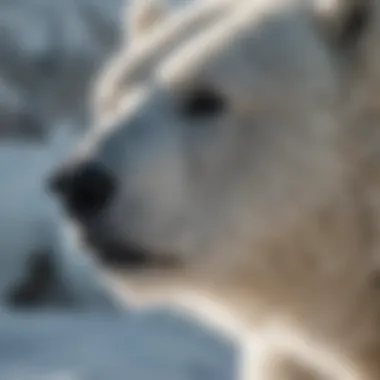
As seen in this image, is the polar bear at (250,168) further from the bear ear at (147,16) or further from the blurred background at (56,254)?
the blurred background at (56,254)

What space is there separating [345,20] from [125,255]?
0.34 m

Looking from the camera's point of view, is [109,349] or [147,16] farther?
[109,349]

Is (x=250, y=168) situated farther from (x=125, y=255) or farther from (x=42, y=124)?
(x=42, y=124)

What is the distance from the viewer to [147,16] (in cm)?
131

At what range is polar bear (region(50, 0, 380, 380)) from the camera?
1.03 meters

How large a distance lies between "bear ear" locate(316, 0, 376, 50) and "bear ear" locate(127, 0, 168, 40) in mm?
267

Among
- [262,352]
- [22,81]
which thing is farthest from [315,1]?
[22,81]

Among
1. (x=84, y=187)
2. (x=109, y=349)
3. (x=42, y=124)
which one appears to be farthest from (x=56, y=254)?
(x=84, y=187)

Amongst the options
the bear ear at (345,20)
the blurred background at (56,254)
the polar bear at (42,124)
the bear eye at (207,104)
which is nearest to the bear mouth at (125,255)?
the bear eye at (207,104)

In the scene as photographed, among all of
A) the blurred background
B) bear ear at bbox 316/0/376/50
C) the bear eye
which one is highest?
the blurred background

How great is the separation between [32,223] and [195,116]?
1.87 meters

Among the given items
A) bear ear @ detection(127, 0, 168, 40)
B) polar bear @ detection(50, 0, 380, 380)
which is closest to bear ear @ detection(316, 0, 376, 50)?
polar bear @ detection(50, 0, 380, 380)

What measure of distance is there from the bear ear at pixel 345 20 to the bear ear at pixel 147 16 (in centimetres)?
27

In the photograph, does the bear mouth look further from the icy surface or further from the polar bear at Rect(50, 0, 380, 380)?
the icy surface
